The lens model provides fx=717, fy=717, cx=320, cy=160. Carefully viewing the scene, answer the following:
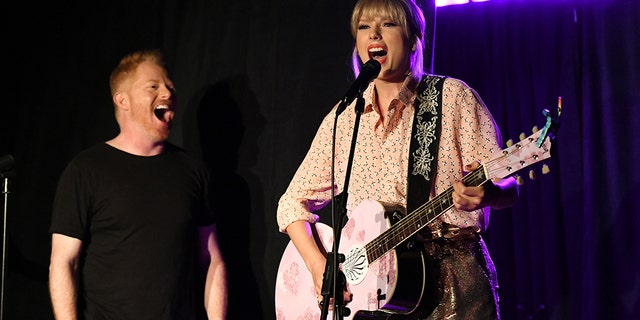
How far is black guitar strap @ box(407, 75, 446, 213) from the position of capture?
2.83m

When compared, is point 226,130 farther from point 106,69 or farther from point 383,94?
point 383,94

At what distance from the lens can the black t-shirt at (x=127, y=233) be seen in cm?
347

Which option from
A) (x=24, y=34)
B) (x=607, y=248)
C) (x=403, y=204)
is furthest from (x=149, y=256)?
(x=607, y=248)

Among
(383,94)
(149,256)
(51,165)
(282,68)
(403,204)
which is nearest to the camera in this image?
(403,204)

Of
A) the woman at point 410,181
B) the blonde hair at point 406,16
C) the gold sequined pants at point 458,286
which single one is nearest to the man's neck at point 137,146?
the woman at point 410,181

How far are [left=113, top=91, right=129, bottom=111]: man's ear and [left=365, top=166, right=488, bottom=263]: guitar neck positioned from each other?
1.63 metres

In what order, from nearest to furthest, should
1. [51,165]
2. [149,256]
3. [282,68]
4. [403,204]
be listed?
1. [403,204]
2. [149,256]
3. [282,68]
4. [51,165]

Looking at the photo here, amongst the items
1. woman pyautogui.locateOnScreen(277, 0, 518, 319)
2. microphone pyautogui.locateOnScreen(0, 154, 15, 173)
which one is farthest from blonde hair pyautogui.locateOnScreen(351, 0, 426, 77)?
microphone pyautogui.locateOnScreen(0, 154, 15, 173)

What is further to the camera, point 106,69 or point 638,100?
point 106,69

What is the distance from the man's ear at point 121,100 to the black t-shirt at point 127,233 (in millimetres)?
272

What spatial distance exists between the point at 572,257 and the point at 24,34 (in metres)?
3.55

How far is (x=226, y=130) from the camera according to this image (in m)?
4.26

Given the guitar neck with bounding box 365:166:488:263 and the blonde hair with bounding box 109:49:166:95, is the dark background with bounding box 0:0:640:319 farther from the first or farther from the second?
the guitar neck with bounding box 365:166:488:263

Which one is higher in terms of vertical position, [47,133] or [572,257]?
[47,133]
